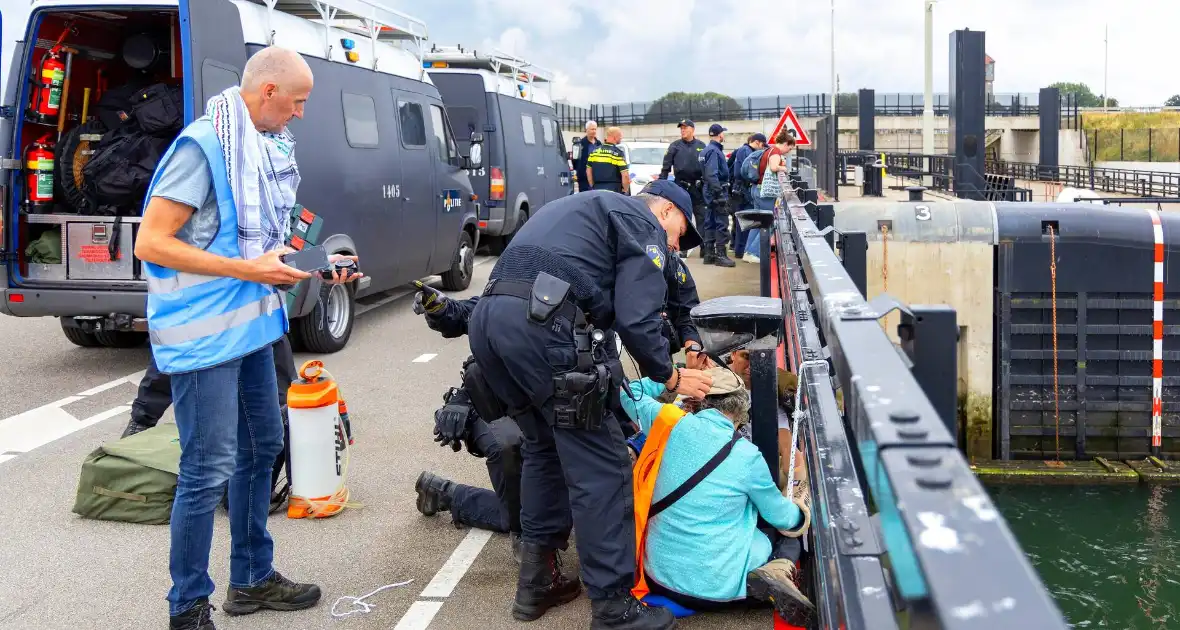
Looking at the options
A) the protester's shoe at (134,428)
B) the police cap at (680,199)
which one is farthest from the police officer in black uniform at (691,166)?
the police cap at (680,199)

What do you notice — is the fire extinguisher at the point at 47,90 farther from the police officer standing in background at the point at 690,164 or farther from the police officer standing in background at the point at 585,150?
the police officer standing in background at the point at 585,150

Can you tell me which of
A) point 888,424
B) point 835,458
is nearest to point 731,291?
point 835,458

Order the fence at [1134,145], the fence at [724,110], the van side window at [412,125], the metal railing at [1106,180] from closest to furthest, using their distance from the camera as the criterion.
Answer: the van side window at [412,125]
the metal railing at [1106,180]
the fence at [1134,145]
the fence at [724,110]

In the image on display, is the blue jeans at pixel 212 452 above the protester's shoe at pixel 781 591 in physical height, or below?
above

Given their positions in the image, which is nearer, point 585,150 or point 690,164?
point 690,164

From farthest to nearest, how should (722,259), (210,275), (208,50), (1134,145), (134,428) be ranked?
(1134,145) < (722,259) < (208,50) < (134,428) < (210,275)

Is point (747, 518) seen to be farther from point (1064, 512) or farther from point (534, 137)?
point (534, 137)

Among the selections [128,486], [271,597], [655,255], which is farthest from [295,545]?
[655,255]

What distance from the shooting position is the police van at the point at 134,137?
320 inches

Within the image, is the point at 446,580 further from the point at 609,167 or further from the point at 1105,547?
the point at 609,167

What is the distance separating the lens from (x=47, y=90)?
8.48 m

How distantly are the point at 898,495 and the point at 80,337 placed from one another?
32.0 ft

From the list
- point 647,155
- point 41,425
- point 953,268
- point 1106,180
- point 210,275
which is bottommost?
point 41,425

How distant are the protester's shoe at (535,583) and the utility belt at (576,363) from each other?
62 centimetres
